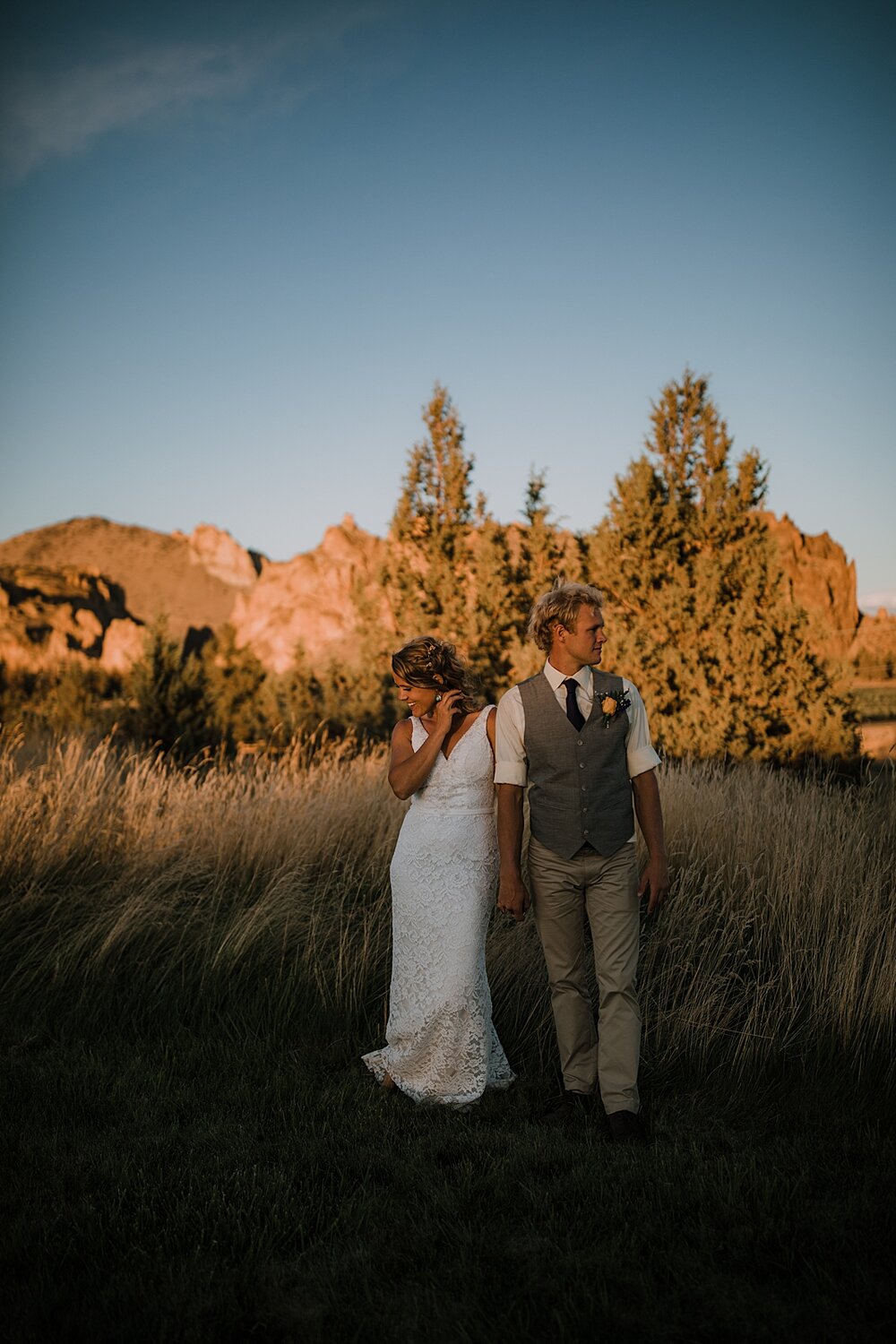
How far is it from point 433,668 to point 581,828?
3.29ft

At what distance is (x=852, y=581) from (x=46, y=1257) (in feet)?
247

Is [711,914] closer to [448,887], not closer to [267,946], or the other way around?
[448,887]

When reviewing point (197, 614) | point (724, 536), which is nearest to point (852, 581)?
point (724, 536)

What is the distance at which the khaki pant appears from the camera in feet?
11.7

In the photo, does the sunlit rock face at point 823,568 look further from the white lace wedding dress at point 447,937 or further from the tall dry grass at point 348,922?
the white lace wedding dress at point 447,937

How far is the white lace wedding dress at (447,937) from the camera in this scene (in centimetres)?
387

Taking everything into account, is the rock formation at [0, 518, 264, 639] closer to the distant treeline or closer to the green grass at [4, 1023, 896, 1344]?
the distant treeline

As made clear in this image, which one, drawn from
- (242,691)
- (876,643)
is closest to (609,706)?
(876,643)

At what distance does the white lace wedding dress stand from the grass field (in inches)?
6.8

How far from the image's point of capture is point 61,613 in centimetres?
10831

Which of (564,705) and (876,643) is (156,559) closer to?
(876,643)

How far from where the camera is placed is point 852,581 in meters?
70.2

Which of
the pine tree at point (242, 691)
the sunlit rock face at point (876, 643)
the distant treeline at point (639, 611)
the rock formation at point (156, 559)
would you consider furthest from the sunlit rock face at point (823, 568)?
the rock formation at point (156, 559)

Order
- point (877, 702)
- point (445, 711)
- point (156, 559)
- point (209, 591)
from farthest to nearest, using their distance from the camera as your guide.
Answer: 1. point (156, 559)
2. point (209, 591)
3. point (877, 702)
4. point (445, 711)
